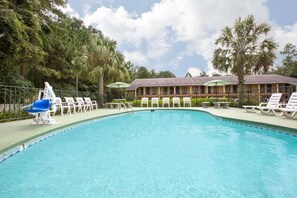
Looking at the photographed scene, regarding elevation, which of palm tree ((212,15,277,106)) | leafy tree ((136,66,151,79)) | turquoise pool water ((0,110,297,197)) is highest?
leafy tree ((136,66,151,79))

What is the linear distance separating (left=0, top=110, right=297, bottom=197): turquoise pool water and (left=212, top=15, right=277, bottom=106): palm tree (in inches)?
445

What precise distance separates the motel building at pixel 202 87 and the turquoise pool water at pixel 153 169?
85.4ft

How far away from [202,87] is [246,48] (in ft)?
55.2

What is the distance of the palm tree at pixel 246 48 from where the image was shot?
1473 centimetres

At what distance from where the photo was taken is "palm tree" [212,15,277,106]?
14.7m

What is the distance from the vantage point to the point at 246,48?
15109mm

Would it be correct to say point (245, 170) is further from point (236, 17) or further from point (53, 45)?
point (53, 45)

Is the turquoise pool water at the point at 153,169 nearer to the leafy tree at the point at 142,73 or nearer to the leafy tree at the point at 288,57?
the leafy tree at the point at 142,73

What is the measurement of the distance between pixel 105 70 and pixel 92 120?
975cm

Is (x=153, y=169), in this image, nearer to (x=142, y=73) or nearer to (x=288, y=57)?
(x=142, y=73)

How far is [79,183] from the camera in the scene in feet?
8.38

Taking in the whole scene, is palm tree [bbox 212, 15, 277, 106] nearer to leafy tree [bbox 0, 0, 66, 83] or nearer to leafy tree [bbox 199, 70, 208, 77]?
leafy tree [bbox 0, 0, 66, 83]

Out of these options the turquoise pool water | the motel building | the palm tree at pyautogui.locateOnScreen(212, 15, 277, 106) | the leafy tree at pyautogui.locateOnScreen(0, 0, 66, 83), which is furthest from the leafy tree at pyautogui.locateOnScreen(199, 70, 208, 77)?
the turquoise pool water

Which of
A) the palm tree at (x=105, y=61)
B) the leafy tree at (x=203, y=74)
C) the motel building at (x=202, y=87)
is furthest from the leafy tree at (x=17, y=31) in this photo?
the leafy tree at (x=203, y=74)
